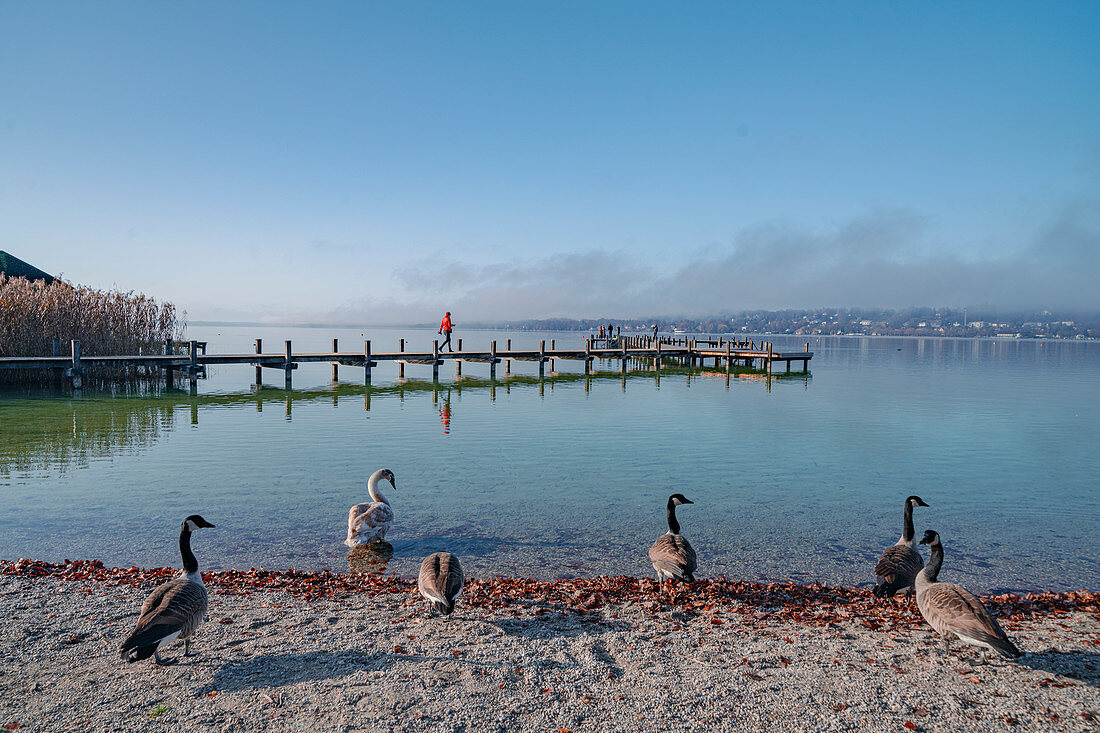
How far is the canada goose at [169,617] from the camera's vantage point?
634 centimetres

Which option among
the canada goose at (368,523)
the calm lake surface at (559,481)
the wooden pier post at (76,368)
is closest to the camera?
the calm lake surface at (559,481)

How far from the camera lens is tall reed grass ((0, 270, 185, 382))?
3781cm

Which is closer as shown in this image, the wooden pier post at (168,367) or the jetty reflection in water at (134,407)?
the jetty reflection in water at (134,407)

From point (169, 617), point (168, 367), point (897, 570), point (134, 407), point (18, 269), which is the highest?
point (18, 269)

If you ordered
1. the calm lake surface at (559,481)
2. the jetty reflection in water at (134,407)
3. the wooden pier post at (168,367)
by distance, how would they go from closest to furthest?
the calm lake surface at (559,481) < the jetty reflection in water at (134,407) < the wooden pier post at (168,367)

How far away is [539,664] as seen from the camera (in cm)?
691

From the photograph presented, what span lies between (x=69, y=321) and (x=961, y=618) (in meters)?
49.6

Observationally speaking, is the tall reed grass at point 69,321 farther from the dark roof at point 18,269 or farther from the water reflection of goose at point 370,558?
the water reflection of goose at point 370,558

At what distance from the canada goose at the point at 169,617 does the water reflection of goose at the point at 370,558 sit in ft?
12.1

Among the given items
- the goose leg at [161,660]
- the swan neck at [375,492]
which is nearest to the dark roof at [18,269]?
the swan neck at [375,492]

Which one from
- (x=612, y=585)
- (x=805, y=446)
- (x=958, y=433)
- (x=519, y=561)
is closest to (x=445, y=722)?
(x=612, y=585)

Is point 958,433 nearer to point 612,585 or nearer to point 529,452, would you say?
point 529,452

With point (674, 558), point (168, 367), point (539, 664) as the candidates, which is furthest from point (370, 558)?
point (168, 367)

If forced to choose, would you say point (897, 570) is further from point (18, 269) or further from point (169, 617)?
point (18, 269)
